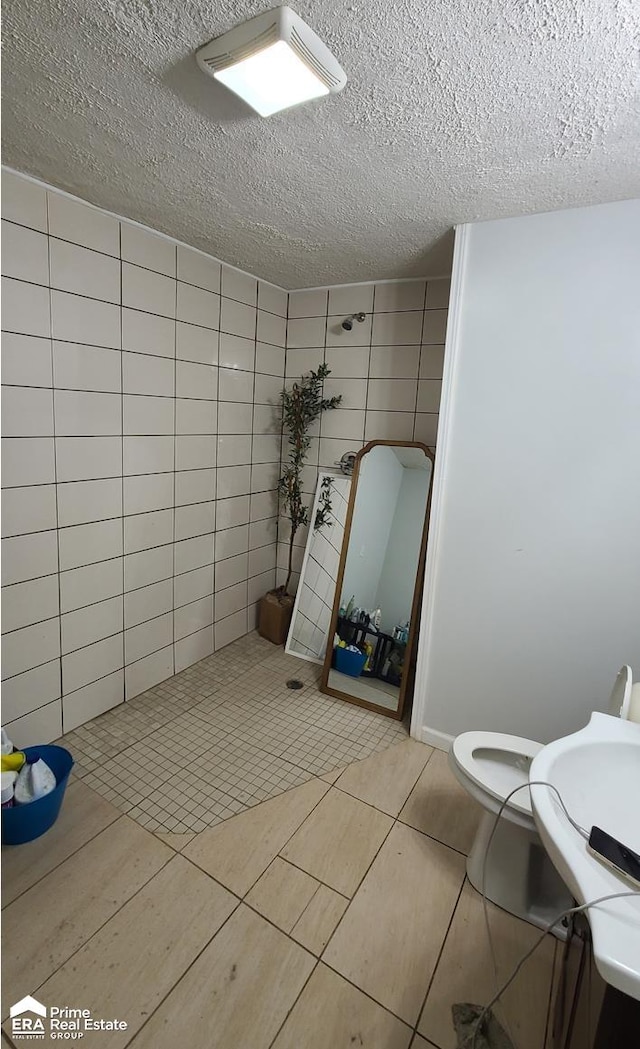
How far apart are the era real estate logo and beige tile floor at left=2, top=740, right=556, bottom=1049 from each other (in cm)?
2

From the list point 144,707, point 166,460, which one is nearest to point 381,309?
point 166,460

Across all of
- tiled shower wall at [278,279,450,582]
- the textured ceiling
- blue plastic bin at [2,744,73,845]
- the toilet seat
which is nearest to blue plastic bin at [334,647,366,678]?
the toilet seat

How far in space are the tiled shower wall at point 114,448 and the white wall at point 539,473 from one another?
4.02 ft

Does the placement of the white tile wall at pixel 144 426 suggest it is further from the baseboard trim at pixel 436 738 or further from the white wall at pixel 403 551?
the baseboard trim at pixel 436 738

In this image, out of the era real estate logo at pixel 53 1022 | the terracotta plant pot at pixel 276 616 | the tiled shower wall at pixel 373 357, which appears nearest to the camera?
the era real estate logo at pixel 53 1022

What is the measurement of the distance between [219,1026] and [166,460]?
1.93 m

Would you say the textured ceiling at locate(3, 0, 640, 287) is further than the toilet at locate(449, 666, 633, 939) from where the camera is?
No

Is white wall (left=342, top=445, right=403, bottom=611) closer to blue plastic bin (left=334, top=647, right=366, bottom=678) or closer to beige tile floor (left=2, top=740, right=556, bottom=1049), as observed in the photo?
blue plastic bin (left=334, top=647, right=366, bottom=678)

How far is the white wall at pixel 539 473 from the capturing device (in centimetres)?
154

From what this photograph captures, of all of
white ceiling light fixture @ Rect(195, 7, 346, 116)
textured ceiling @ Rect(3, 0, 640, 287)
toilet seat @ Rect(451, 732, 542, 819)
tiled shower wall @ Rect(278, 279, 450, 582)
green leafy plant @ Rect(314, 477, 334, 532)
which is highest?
textured ceiling @ Rect(3, 0, 640, 287)

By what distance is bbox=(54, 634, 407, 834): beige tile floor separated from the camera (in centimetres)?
167

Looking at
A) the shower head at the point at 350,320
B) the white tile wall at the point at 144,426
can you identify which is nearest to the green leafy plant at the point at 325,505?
the white tile wall at the point at 144,426

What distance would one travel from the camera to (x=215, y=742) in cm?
197

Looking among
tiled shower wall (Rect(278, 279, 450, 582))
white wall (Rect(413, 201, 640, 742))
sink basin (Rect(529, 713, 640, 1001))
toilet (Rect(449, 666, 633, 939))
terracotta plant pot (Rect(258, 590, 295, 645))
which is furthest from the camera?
terracotta plant pot (Rect(258, 590, 295, 645))
